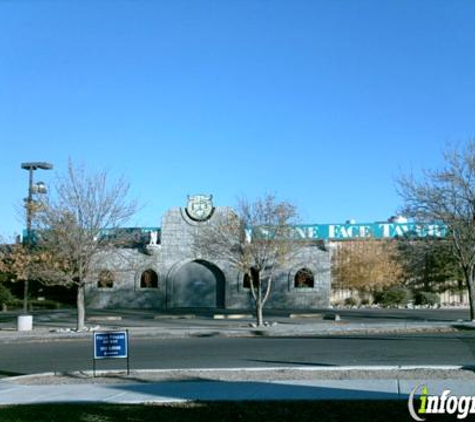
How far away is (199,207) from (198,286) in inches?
184

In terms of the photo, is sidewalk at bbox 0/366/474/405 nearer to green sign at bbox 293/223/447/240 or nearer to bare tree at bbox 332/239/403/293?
bare tree at bbox 332/239/403/293

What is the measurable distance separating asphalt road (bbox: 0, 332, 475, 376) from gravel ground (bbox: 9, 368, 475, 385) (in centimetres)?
161

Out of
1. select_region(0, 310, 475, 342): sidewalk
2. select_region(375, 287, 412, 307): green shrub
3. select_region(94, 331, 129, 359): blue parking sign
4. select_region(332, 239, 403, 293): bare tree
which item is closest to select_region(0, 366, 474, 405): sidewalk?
select_region(94, 331, 129, 359): blue parking sign

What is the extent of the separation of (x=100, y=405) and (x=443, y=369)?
703 centimetres

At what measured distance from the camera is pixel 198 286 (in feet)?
138

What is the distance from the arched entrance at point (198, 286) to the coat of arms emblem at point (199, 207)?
276 cm

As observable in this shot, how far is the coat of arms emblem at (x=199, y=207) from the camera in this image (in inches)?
1636

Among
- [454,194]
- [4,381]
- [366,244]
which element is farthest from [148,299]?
[4,381]

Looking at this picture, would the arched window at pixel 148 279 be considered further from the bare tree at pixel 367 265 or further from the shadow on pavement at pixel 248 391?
the shadow on pavement at pixel 248 391

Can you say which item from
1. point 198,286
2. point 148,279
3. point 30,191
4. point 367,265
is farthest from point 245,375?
point 148,279

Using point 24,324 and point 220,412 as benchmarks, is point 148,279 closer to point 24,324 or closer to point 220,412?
point 24,324

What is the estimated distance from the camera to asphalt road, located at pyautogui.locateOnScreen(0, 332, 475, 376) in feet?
55.3

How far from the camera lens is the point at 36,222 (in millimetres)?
29734

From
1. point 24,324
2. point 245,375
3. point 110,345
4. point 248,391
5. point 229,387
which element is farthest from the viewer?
point 24,324
